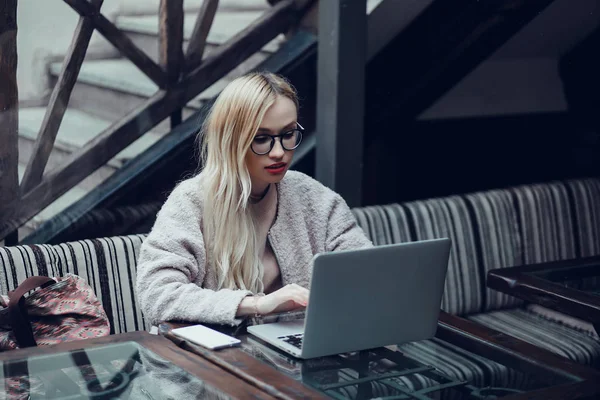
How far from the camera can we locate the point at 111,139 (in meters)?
2.88

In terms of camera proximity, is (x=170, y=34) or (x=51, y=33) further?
(x=170, y=34)

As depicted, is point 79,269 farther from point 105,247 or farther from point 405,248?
point 405,248

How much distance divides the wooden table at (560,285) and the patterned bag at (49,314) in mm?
1092

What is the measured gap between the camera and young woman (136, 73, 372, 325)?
2.12 meters

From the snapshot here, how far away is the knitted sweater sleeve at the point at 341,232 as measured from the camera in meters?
2.41

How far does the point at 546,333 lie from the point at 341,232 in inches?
40.4

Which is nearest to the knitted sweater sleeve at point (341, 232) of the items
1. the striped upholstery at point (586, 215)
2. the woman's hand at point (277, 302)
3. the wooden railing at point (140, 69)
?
the woman's hand at point (277, 302)

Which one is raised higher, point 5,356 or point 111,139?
point 111,139

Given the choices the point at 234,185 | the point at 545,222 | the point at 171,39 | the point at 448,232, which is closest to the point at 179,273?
the point at 234,185

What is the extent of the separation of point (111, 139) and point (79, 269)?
21.3 inches

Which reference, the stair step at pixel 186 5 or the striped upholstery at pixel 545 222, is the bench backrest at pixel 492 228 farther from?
the stair step at pixel 186 5

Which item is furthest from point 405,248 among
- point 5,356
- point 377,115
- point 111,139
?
point 377,115

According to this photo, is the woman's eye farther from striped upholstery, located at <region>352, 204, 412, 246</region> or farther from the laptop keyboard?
striped upholstery, located at <region>352, 204, 412, 246</region>

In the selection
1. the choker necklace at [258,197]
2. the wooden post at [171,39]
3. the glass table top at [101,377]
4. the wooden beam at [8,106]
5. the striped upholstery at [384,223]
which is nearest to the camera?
the glass table top at [101,377]
